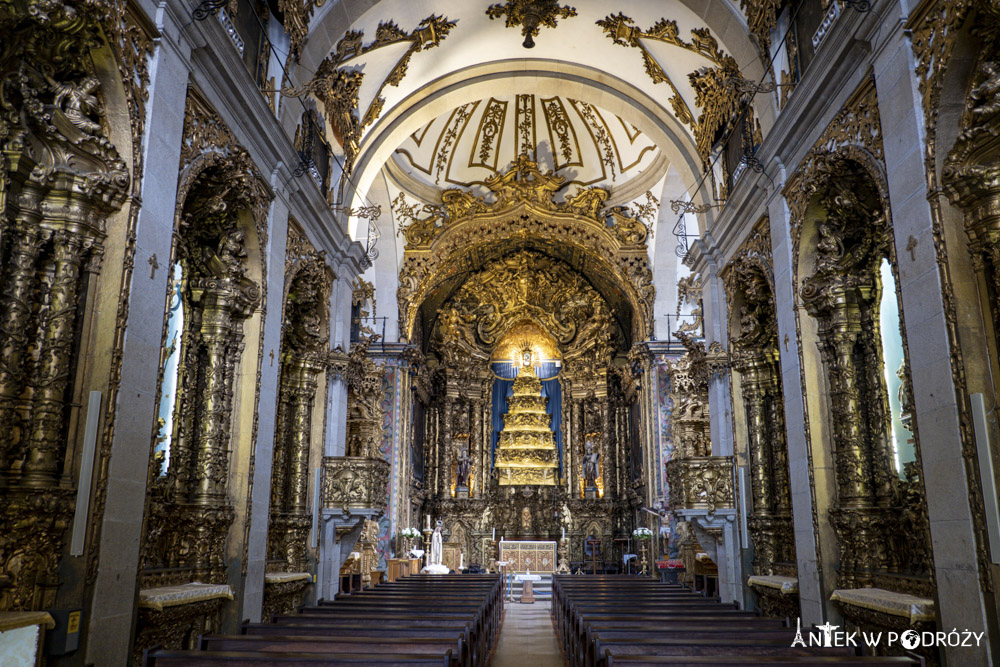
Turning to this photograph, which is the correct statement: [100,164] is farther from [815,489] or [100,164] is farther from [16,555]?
[815,489]

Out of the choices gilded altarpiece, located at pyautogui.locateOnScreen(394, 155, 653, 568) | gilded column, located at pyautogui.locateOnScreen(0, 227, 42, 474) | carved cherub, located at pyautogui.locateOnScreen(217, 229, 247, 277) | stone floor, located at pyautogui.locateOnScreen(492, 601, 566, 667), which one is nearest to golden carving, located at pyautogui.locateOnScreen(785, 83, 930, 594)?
stone floor, located at pyautogui.locateOnScreen(492, 601, 566, 667)

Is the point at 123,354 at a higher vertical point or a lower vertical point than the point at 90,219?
lower

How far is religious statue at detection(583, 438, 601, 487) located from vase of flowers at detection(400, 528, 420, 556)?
5.70m

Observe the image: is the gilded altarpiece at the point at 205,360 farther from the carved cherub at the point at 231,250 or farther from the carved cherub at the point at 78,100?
the carved cherub at the point at 78,100

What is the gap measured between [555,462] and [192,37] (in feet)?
58.7

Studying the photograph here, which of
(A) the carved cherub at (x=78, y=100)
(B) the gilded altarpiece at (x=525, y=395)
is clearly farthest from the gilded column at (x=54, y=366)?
(B) the gilded altarpiece at (x=525, y=395)

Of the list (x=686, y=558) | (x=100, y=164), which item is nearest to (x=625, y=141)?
(x=686, y=558)

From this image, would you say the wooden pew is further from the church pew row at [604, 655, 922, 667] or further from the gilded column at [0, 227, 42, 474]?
the gilded column at [0, 227, 42, 474]

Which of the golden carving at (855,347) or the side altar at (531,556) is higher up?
the golden carving at (855,347)

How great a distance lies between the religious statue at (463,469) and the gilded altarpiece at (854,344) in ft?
49.9

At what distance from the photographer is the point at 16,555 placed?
468 cm

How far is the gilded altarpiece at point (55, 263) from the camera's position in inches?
188

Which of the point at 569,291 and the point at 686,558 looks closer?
the point at 686,558

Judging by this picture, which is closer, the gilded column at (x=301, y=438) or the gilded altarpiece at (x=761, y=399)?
the gilded altarpiece at (x=761, y=399)
